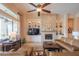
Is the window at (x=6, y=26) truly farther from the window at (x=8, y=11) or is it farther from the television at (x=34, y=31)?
the television at (x=34, y=31)

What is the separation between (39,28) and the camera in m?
2.38

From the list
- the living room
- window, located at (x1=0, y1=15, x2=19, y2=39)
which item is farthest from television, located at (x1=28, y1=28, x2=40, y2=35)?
window, located at (x1=0, y1=15, x2=19, y2=39)

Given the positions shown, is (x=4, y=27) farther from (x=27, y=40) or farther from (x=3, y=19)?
(x=27, y=40)

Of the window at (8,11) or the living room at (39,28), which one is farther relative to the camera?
the living room at (39,28)

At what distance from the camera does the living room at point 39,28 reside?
6.63 feet

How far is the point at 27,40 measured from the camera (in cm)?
231

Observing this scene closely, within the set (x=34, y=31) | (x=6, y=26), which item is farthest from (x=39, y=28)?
(x=6, y=26)

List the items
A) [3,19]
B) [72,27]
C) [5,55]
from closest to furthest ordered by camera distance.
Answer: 1. [5,55]
2. [3,19]
3. [72,27]

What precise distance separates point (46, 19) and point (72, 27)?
1.72 ft

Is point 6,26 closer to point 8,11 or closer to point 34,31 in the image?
point 8,11

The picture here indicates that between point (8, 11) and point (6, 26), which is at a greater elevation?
point (8, 11)

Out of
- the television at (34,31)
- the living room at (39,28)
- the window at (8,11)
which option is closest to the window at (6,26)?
the living room at (39,28)

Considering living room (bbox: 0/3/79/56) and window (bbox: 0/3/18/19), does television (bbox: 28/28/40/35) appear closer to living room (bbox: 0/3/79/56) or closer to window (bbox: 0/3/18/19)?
living room (bbox: 0/3/79/56)

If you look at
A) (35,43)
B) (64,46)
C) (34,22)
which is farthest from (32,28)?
(64,46)
